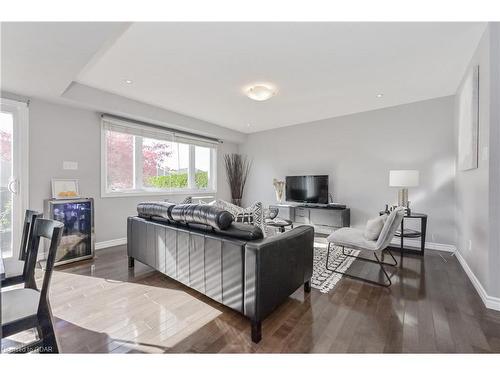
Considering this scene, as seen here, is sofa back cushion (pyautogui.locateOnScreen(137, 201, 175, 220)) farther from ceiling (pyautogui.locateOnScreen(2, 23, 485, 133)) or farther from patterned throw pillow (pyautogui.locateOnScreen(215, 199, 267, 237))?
ceiling (pyautogui.locateOnScreen(2, 23, 485, 133))

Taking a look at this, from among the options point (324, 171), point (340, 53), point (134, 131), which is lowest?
point (324, 171)

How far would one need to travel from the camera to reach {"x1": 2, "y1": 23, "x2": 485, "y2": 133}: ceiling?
75.3 inches

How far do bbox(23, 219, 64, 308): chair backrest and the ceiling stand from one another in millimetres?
1410

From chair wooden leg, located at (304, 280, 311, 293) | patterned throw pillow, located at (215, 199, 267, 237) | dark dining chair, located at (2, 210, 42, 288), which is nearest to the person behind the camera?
dark dining chair, located at (2, 210, 42, 288)

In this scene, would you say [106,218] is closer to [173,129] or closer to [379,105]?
[173,129]

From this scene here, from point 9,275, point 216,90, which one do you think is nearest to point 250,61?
point 216,90

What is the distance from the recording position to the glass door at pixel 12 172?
2859 millimetres

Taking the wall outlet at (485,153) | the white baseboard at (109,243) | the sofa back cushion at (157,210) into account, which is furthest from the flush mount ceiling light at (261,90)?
the white baseboard at (109,243)

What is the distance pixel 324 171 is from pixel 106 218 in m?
4.25

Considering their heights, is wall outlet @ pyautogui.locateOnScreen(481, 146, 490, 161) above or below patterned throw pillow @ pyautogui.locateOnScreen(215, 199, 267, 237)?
above

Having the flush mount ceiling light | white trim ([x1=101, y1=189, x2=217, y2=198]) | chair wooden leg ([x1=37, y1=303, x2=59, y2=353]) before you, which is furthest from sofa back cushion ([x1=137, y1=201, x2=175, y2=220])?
the flush mount ceiling light

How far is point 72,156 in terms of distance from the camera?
3426mm

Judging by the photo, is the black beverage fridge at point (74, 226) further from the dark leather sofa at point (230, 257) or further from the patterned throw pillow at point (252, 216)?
the patterned throw pillow at point (252, 216)

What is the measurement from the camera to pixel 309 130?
16.7 feet
